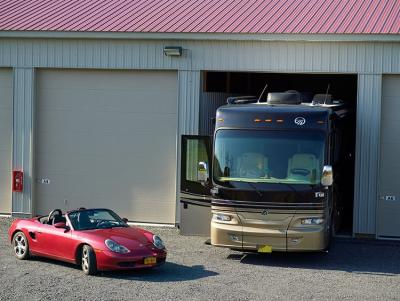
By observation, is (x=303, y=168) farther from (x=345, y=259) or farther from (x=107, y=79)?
(x=107, y=79)

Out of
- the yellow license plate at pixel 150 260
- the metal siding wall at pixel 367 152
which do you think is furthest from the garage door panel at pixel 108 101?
the yellow license plate at pixel 150 260

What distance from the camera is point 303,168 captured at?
14828 millimetres

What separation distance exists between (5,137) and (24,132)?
2.40 ft

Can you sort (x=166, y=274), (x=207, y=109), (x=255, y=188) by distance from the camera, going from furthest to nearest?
(x=207, y=109) < (x=255, y=188) < (x=166, y=274)

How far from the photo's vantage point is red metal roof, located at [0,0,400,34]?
748 inches

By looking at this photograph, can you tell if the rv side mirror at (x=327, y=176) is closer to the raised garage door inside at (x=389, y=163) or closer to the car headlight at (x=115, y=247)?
the car headlight at (x=115, y=247)

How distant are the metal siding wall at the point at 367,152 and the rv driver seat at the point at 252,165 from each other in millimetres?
4225

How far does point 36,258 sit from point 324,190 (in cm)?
572

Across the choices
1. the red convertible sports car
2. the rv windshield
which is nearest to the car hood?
the red convertible sports car

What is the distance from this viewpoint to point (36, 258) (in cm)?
1491

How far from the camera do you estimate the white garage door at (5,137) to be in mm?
20797

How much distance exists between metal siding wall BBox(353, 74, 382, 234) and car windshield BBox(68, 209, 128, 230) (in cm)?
648

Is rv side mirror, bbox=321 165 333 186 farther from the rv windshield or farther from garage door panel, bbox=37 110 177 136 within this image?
garage door panel, bbox=37 110 177 136

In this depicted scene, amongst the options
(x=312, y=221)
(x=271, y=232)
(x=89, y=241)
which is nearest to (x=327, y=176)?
A: (x=312, y=221)
